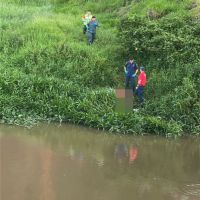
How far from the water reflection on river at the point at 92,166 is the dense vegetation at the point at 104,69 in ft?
2.40

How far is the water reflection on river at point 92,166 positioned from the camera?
35.6 ft

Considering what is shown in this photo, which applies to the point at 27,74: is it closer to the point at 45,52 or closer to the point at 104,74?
the point at 45,52

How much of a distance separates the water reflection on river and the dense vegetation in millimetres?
732

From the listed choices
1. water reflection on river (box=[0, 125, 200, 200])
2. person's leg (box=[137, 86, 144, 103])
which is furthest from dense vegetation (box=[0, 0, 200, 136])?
water reflection on river (box=[0, 125, 200, 200])

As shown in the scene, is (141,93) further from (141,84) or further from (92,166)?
(92,166)

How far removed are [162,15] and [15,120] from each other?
340 inches

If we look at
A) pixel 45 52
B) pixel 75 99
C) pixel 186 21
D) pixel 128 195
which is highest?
pixel 186 21

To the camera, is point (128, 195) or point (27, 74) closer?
point (128, 195)

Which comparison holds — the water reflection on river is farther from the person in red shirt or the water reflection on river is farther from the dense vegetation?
the person in red shirt

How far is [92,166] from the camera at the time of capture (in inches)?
487

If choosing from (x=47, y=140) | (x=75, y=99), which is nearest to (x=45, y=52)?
(x=75, y=99)

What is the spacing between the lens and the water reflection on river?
1084 centimetres

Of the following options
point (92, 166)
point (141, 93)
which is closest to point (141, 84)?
point (141, 93)

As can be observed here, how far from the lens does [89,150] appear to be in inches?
541
